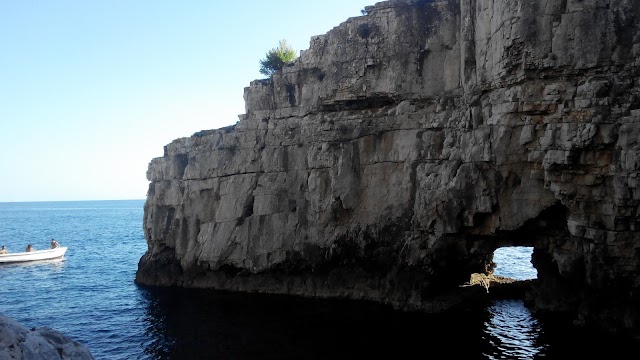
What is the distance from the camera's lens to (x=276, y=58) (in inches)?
1654

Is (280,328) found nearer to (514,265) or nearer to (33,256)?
(514,265)

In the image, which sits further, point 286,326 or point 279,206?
point 279,206

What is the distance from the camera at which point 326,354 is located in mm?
21828

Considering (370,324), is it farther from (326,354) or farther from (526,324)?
(526,324)

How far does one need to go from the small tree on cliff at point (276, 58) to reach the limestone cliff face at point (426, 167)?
583 cm

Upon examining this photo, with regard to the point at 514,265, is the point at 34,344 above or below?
above

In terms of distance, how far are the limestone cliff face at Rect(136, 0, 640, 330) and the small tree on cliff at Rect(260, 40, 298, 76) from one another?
19.1ft

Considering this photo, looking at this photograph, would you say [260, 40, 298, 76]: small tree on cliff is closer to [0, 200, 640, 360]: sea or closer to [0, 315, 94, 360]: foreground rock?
[0, 200, 640, 360]: sea

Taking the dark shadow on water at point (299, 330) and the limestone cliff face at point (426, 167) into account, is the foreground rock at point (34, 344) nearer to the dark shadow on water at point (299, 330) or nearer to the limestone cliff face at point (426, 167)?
the dark shadow on water at point (299, 330)

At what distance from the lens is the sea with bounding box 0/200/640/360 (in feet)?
71.9

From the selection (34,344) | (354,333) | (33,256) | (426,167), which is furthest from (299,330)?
(33,256)

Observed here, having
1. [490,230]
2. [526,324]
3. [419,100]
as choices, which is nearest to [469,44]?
[419,100]

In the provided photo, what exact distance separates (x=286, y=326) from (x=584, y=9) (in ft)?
68.8

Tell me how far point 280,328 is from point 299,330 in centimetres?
113
